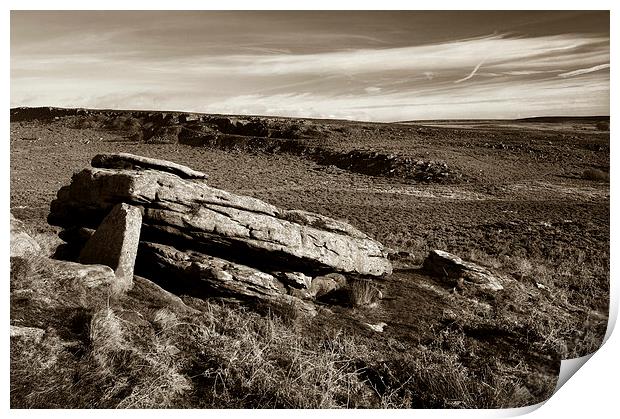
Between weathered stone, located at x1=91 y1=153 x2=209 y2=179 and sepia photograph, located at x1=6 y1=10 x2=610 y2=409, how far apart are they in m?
0.03

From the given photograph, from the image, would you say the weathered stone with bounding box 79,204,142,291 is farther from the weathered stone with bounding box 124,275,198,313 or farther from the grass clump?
the grass clump

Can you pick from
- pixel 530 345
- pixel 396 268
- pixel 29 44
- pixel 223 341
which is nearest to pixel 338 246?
pixel 396 268

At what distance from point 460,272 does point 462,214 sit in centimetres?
87

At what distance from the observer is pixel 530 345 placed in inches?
214

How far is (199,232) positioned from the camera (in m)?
5.48

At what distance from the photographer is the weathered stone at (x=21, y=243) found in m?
5.14

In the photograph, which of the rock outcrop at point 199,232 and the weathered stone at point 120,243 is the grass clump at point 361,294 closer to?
the rock outcrop at point 199,232

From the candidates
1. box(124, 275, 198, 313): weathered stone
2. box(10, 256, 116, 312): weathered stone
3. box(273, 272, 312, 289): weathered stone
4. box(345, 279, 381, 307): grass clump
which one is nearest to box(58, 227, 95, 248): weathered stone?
box(10, 256, 116, 312): weathered stone

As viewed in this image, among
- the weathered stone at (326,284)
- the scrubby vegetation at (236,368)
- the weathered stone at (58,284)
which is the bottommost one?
the scrubby vegetation at (236,368)

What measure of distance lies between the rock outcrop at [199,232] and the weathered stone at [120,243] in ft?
0.11

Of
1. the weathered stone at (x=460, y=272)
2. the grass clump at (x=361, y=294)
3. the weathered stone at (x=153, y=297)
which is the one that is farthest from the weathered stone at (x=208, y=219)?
the weathered stone at (x=460, y=272)

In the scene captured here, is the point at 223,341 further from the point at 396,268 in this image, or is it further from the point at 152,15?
the point at 152,15

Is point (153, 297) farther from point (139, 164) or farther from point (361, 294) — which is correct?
point (361, 294)

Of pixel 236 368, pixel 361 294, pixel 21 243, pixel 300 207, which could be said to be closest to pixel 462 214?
pixel 361 294
